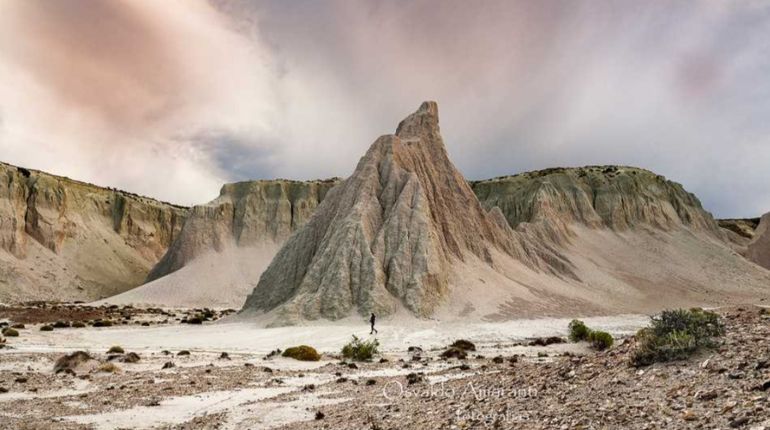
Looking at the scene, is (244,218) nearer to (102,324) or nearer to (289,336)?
(102,324)

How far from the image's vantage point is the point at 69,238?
320 ft

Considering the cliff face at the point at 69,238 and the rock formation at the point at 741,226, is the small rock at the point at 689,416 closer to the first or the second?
the cliff face at the point at 69,238

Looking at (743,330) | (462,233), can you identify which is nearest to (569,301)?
(462,233)

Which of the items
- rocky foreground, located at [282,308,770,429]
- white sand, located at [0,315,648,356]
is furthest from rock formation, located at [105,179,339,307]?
rocky foreground, located at [282,308,770,429]

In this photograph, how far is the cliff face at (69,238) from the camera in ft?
282

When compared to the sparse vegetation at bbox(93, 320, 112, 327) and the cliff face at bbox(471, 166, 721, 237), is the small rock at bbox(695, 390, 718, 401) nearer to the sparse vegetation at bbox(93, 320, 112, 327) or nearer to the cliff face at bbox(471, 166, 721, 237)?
the sparse vegetation at bbox(93, 320, 112, 327)

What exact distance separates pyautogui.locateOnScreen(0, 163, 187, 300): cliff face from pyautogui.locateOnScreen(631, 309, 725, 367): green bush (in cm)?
9454

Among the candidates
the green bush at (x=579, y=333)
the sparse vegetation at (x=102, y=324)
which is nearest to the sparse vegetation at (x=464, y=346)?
the green bush at (x=579, y=333)

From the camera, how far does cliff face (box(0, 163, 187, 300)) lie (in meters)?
85.9

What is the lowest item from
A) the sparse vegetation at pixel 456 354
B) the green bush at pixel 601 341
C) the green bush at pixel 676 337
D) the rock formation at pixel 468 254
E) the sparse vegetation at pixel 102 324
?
the sparse vegetation at pixel 456 354

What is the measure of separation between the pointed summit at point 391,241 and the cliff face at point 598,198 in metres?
32.4

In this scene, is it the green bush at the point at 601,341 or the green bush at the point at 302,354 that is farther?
the green bush at the point at 601,341

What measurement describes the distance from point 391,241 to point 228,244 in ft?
206

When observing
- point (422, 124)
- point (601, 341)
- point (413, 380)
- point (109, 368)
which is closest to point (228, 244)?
point (422, 124)
